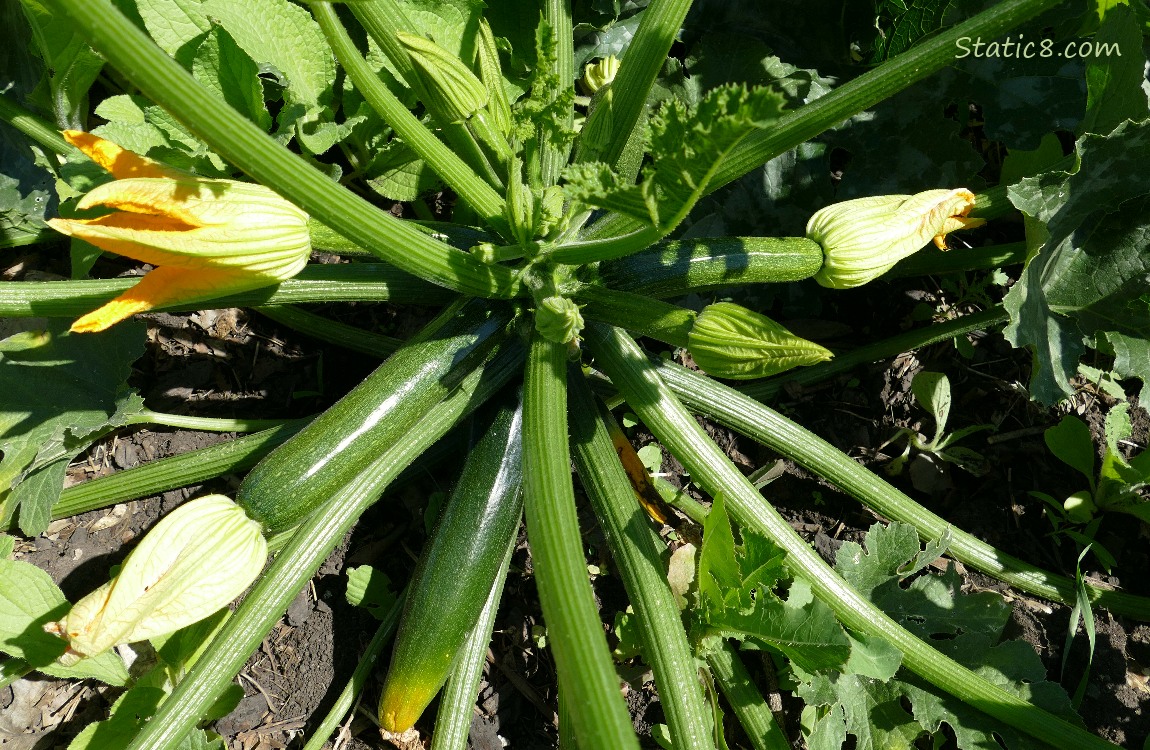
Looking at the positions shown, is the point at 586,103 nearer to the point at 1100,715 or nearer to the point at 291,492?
the point at 291,492

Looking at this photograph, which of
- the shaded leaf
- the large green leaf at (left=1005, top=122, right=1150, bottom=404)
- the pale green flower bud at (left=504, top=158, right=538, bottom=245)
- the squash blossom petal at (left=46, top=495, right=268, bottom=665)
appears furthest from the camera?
the shaded leaf

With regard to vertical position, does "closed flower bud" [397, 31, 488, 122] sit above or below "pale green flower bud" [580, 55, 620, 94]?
above

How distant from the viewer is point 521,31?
7.95 feet

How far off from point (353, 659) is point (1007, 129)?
2306mm

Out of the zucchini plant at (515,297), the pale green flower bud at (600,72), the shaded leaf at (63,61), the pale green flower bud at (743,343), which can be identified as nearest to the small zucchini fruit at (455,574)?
the zucchini plant at (515,297)

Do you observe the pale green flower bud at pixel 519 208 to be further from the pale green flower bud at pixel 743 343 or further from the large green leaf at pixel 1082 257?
the large green leaf at pixel 1082 257

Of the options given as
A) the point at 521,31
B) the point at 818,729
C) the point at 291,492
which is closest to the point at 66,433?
the point at 291,492

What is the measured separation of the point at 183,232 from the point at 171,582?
620 mm

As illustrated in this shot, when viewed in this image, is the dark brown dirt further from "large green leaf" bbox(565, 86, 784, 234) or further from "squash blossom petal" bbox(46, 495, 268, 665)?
"large green leaf" bbox(565, 86, 784, 234)

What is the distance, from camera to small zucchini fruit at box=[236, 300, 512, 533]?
1.75 m

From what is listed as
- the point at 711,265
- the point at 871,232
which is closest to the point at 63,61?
the point at 711,265

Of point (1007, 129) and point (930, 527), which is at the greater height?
point (1007, 129)

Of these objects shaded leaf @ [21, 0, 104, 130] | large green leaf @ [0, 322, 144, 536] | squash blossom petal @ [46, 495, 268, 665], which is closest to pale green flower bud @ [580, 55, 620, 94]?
shaded leaf @ [21, 0, 104, 130]

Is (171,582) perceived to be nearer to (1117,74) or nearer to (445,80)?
(445,80)
